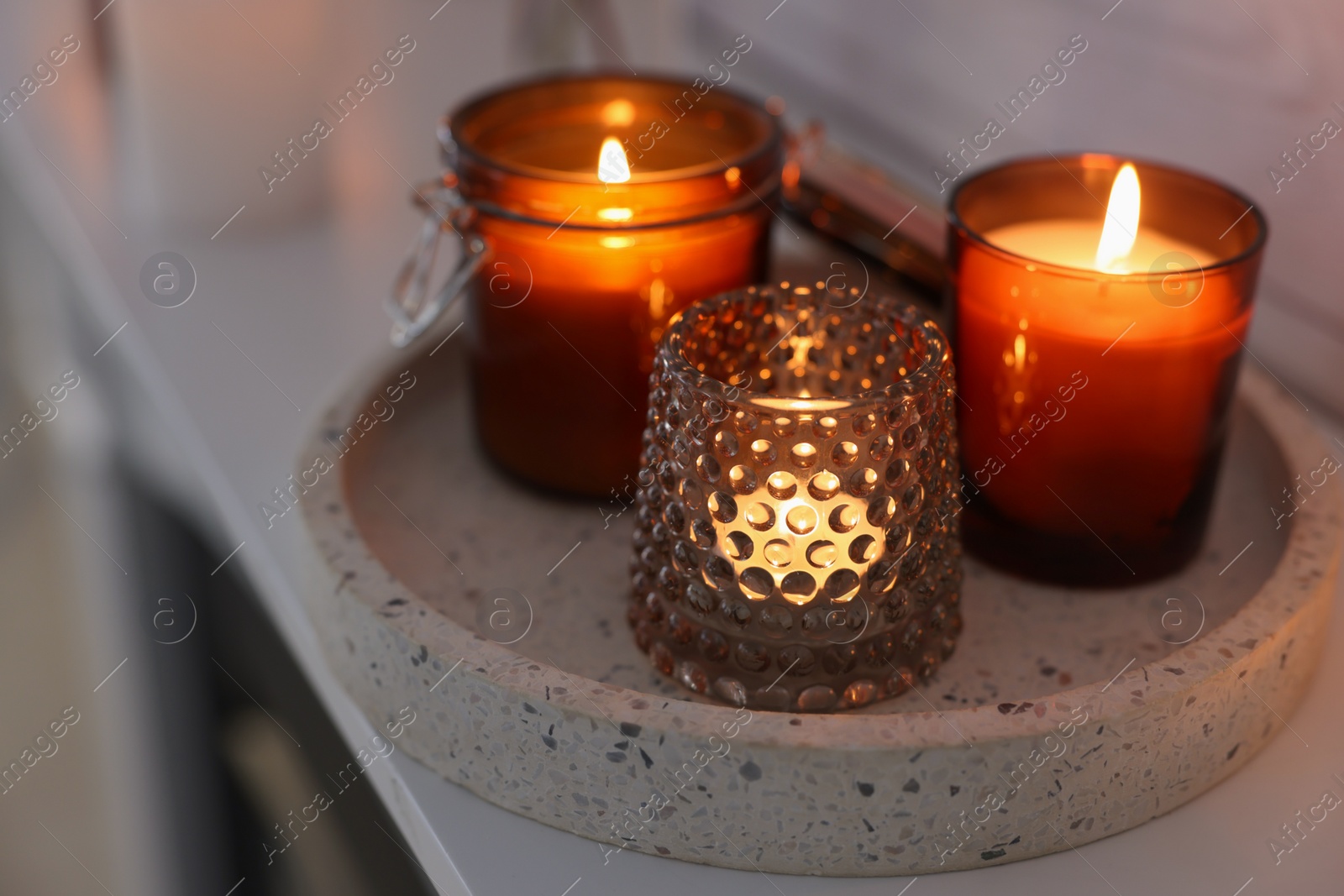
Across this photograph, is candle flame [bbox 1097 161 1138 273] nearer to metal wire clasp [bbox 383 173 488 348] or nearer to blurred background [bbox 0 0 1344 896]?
blurred background [bbox 0 0 1344 896]

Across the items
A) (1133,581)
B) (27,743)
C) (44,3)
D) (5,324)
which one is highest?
(44,3)

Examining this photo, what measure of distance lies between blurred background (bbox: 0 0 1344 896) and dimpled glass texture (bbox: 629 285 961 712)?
152mm

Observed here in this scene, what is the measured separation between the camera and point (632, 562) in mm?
439

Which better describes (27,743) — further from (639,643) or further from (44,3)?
(639,643)

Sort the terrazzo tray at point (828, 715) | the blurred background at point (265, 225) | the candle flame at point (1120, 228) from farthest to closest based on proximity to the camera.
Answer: the blurred background at point (265, 225)
the candle flame at point (1120, 228)
the terrazzo tray at point (828, 715)

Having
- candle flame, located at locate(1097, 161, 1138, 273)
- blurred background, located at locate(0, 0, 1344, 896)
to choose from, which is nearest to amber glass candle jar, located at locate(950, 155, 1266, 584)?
candle flame, located at locate(1097, 161, 1138, 273)

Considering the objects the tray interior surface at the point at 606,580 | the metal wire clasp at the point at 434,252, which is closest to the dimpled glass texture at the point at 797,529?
the tray interior surface at the point at 606,580

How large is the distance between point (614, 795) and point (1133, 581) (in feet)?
0.72

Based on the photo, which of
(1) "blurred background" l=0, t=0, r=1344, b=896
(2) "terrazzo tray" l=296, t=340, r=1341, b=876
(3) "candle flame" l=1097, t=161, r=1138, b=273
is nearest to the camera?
(2) "terrazzo tray" l=296, t=340, r=1341, b=876

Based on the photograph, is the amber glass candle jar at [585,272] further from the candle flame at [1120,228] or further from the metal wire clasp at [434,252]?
the candle flame at [1120,228]

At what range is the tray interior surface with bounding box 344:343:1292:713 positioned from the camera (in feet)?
1.44

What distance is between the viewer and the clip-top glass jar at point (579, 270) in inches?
18.9

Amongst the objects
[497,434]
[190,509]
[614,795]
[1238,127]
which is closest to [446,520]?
[497,434]

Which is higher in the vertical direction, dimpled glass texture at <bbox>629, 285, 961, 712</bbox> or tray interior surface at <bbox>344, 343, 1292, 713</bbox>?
dimpled glass texture at <bbox>629, 285, 961, 712</bbox>
